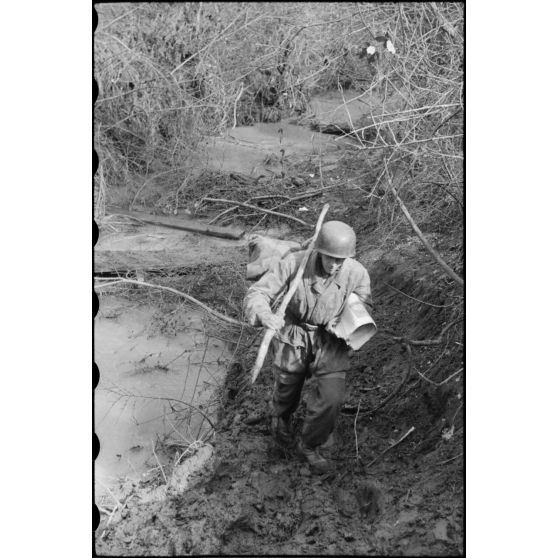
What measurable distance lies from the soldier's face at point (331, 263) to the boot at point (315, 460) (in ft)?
3.02


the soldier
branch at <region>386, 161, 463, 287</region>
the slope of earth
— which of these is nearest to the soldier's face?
the soldier

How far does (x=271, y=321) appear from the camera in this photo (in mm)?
3141

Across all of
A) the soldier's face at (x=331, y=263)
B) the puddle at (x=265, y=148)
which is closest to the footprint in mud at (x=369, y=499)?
the soldier's face at (x=331, y=263)

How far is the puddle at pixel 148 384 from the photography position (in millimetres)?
3561

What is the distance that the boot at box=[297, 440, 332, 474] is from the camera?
11.7 ft

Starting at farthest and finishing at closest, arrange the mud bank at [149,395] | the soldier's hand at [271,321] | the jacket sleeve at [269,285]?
the mud bank at [149,395]
the jacket sleeve at [269,285]
the soldier's hand at [271,321]

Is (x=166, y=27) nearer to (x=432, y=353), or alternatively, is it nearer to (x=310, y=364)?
(x=310, y=364)

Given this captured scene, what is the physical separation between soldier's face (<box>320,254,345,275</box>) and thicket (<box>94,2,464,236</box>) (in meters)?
0.86

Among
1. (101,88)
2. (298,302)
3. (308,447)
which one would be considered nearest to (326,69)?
(101,88)

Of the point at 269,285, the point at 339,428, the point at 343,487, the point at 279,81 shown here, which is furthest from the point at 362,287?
the point at 279,81

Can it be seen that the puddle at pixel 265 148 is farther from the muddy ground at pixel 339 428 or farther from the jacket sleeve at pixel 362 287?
the jacket sleeve at pixel 362 287

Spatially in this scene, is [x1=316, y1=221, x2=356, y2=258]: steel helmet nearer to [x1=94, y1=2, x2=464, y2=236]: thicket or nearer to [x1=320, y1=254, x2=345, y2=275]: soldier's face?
[x1=320, y1=254, x2=345, y2=275]: soldier's face

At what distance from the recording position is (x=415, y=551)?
3.13m

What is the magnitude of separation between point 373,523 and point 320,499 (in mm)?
295
